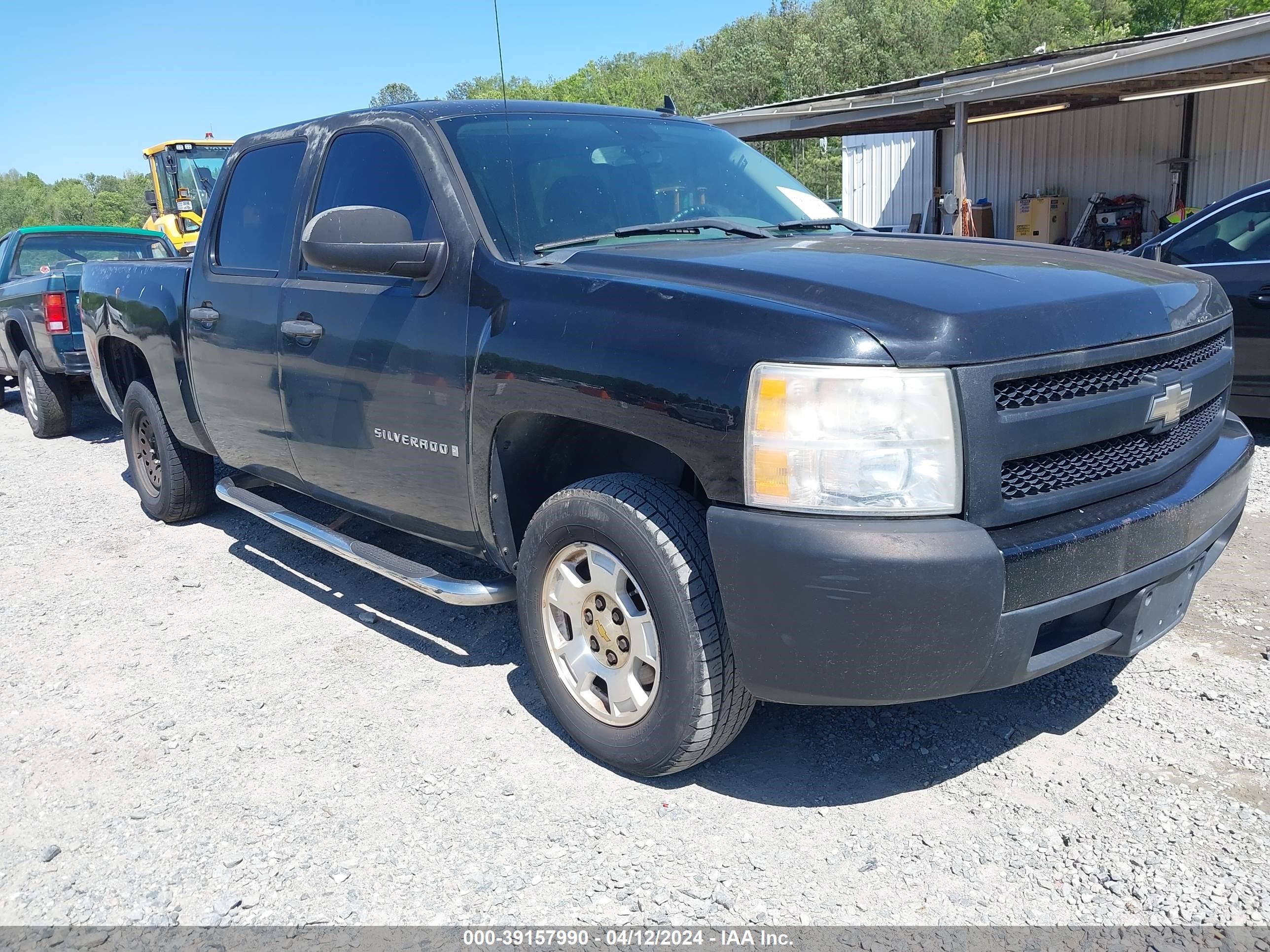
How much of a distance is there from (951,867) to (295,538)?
4.20 m

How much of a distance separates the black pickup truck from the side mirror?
0.01m

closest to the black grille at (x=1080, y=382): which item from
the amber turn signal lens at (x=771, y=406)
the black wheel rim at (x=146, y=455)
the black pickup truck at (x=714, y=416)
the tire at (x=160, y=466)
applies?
the black pickup truck at (x=714, y=416)

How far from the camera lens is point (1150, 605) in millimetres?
2658

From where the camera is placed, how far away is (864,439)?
7.60ft

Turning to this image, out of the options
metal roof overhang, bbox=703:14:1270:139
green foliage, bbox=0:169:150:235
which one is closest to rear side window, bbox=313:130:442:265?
metal roof overhang, bbox=703:14:1270:139

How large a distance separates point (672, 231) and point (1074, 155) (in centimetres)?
1741

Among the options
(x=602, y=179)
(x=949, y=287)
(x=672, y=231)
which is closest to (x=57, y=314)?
(x=602, y=179)

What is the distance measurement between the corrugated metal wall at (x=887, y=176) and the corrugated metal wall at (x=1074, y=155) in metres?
0.75

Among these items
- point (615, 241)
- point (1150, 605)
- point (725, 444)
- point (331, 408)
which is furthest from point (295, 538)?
point (1150, 605)

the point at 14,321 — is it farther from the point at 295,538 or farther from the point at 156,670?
the point at 156,670

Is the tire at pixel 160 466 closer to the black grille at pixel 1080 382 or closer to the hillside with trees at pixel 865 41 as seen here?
the black grille at pixel 1080 382

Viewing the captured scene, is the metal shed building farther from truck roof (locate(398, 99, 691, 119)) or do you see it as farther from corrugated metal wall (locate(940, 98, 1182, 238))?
truck roof (locate(398, 99, 691, 119))

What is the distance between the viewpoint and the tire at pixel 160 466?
5582mm

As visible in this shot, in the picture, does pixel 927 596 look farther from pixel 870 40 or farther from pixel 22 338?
pixel 870 40
